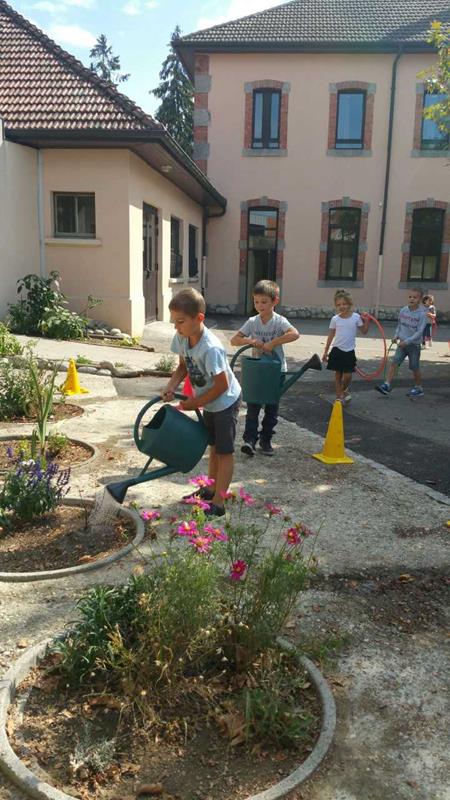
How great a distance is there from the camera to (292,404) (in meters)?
8.53

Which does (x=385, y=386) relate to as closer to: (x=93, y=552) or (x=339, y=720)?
(x=93, y=552)

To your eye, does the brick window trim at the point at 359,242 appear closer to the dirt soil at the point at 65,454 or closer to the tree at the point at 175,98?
the dirt soil at the point at 65,454

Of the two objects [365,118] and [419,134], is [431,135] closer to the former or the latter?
[419,134]

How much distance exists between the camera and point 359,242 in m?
21.5

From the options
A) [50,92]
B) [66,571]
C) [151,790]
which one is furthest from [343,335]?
[50,92]

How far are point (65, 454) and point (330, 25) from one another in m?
21.4

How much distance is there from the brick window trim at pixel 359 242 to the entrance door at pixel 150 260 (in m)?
8.03

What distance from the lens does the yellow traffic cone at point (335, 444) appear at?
549 centimetres

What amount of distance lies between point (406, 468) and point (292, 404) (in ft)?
9.98

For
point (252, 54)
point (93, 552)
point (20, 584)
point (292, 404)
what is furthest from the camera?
point (252, 54)

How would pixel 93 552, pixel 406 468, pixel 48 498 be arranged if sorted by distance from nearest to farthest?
1. pixel 93 552
2. pixel 48 498
3. pixel 406 468

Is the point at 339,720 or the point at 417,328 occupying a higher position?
the point at 417,328

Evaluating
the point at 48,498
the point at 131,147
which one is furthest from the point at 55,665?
the point at 131,147

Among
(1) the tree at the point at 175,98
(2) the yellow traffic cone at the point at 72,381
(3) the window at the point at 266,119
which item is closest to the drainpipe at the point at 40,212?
(2) the yellow traffic cone at the point at 72,381
